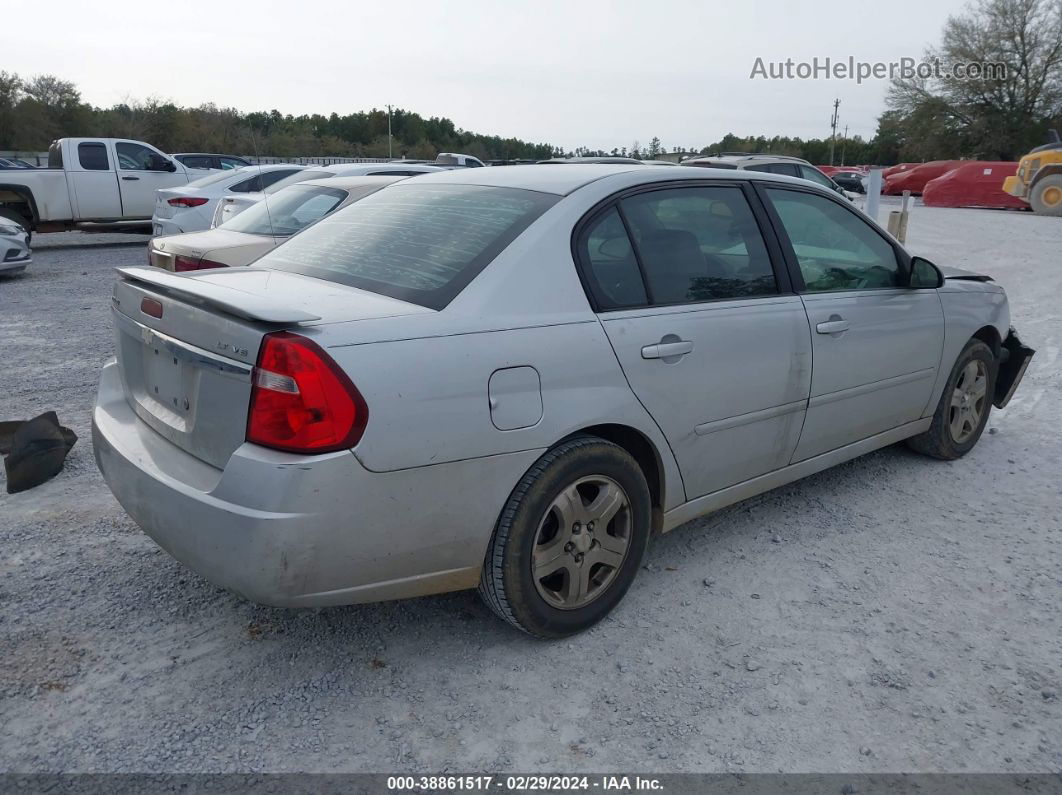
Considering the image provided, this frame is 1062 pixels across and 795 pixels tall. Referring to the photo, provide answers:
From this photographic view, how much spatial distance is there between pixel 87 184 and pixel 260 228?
1041 cm

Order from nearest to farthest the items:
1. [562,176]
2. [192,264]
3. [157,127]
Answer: [562,176] → [192,264] → [157,127]

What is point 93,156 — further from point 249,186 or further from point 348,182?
point 348,182

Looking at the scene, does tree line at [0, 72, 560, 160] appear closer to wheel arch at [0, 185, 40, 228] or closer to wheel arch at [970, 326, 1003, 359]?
wheel arch at [0, 185, 40, 228]

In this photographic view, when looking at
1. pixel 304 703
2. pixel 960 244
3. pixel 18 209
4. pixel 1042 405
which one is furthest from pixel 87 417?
pixel 960 244

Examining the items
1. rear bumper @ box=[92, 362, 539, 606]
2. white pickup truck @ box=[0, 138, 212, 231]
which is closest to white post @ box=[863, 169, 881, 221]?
rear bumper @ box=[92, 362, 539, 606]

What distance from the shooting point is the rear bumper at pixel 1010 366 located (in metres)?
5.30

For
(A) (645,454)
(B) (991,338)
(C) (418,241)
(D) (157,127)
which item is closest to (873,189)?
(B) (991,338)

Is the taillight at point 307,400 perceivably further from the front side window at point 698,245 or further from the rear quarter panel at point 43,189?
the rear quarter panel at point 43,189

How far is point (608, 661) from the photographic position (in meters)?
3.01

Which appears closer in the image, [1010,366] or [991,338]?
[991,338]

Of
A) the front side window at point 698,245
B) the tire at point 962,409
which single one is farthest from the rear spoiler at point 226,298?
the tire at point 962,409

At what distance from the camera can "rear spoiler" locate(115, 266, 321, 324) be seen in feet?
8.23

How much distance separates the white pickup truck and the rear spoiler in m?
14.0

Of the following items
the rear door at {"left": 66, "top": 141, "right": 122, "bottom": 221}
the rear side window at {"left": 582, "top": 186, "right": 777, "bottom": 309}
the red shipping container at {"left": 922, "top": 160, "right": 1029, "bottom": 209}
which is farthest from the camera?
the red shipping container at {"left": 922, "top": 160, "right": 1029, "bottom": 209}
